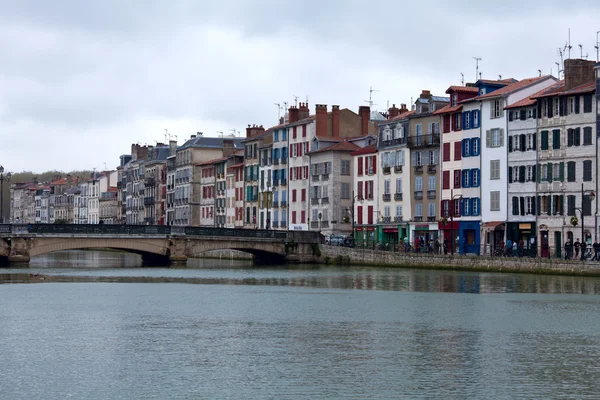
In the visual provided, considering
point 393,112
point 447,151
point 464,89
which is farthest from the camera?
point 393,112

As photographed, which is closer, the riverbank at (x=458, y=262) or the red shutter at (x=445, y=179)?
the riverbank at (x=458, y=262)

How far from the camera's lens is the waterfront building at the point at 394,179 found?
356ft

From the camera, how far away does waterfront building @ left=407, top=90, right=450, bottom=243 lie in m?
105

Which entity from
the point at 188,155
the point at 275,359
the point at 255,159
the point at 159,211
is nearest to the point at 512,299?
the point at 275,359

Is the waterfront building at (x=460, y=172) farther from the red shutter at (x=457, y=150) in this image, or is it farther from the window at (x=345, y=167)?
the window at (x=345, y=167)

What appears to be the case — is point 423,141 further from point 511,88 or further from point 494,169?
point 511,88

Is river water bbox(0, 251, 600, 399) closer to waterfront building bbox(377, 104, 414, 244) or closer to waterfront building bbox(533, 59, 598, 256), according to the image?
waterfront building bbox(533, 59, 598, 256)

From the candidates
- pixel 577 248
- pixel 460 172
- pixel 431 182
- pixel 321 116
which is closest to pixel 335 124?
pixel 321 116

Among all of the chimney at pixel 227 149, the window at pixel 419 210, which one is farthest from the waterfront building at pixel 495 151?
the chimney at pixel 227 149

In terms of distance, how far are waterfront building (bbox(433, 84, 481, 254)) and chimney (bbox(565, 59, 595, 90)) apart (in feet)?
38.1

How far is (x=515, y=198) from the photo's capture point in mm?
95375

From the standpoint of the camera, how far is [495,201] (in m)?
97.2

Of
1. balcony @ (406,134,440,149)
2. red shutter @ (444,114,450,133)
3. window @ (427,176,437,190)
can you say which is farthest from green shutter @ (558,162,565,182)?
window @ (427,176,437,190)

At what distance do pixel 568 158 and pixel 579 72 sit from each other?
6412 millimetres
